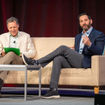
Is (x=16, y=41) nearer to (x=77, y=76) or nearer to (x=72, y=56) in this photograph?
(x=72, y=56)

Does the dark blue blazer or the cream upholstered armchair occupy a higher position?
the dark blue blazer

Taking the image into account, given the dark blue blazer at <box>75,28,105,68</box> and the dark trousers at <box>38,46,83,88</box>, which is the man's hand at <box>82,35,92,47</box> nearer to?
the dark blue blazer at <box>75,28,105,68</box>

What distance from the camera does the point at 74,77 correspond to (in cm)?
445

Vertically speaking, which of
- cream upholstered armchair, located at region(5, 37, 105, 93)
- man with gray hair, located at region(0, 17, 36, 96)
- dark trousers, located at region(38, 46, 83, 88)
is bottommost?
cream upholstered armchair, located at region(5, 37, 105, 93)

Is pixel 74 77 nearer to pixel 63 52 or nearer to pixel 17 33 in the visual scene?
pixel 63 52

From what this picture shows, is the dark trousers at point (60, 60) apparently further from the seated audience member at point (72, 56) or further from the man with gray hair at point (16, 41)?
the man with gray hair at point (16, 41)

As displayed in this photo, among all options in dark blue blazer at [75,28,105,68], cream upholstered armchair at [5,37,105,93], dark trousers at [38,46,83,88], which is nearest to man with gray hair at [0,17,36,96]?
cream upholstered armchair at [5,37,105,93]

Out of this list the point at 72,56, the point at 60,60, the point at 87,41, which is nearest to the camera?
the point at 87,41

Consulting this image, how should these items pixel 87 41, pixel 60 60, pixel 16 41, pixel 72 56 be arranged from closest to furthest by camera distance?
pixel 87 41 < pixel 60 60 < pixel 72 56 < pixel 16 41

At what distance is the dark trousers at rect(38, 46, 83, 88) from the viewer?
14.3 ft

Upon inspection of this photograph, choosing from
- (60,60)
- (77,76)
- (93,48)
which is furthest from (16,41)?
(93,48)

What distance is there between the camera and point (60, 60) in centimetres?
442

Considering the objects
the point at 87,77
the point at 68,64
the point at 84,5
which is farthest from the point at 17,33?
the point at 84,5

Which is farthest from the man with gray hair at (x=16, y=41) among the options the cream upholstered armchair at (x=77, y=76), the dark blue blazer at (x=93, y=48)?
the dark blue blazer at (x=93, y=48)
